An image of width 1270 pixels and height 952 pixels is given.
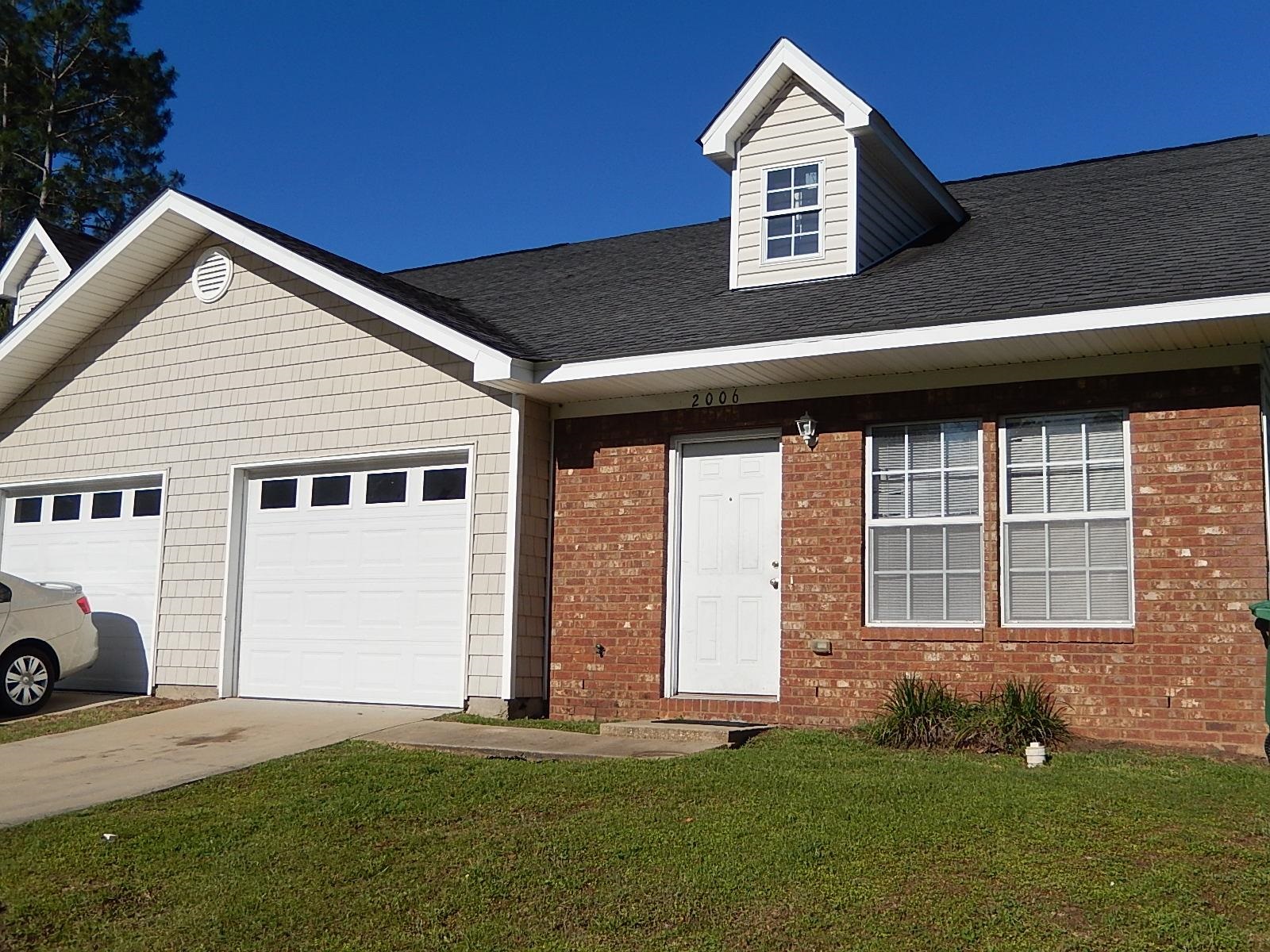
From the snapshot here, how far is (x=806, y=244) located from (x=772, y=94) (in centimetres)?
161

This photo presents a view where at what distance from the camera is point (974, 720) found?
30.3 feet

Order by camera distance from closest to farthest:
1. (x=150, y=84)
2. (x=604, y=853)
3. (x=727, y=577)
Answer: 1. (x=604, y=853)
2. (x=727, y=577)
3. (x=150, y=84)

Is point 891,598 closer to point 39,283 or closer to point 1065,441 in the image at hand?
point 1065,441

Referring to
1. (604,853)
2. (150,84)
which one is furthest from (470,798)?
(150,84)

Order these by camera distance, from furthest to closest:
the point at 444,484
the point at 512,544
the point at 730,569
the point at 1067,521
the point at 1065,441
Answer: the point at 444,484, the point at 512,544, the point at 730,569, the point at 1065,441, the point at 1067,521

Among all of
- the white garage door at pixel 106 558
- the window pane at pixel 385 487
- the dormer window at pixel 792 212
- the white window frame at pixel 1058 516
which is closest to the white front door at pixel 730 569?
the white window frame at pixel 1058 516

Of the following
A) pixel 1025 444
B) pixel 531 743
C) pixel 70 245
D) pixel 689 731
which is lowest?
pixel 531 743

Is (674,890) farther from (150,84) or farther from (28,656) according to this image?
(150,84)

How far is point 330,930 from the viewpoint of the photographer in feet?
18.9

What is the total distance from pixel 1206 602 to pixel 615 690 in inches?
194

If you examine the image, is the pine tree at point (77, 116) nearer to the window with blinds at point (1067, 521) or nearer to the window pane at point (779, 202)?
the window pane at point (779, 202)

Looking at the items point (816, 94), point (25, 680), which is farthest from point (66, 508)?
point (816, 94)

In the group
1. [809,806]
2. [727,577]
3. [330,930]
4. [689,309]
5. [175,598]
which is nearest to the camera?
[330,930]

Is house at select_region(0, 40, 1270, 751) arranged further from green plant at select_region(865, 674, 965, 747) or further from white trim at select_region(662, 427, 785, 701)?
green plant at select_region(865, 674, 965, 747)
